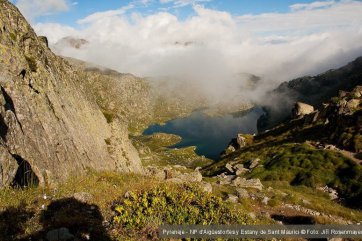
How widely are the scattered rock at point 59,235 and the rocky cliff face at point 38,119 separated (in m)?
5.49

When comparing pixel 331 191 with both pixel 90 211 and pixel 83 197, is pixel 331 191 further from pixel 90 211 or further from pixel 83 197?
pixel 90 211

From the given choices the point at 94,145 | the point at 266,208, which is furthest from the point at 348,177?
the point at 94,145

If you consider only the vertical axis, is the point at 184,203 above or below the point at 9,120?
below

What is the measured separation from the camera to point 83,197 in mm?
18984

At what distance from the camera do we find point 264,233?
1870 centimetres

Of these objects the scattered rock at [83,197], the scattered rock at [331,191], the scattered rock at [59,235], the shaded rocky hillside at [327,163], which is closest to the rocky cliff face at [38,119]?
the scattered rock at [83,197]

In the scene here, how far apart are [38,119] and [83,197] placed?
976 centimetres

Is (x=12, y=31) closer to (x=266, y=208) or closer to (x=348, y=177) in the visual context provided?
(x=266, y=208)

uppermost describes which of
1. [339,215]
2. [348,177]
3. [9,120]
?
[9,120]

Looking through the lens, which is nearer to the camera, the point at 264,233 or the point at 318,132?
the point at 264,233

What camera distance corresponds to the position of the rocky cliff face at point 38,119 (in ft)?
67.7

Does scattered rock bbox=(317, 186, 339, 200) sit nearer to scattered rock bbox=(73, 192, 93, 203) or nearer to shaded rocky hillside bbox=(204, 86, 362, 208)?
shaded rocky hillside bbox=(204, 86, 362, 208)

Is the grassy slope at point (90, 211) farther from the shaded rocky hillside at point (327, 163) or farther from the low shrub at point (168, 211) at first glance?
the shaded rocky hillside at point (327, 163)

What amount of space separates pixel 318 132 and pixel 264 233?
435ft
